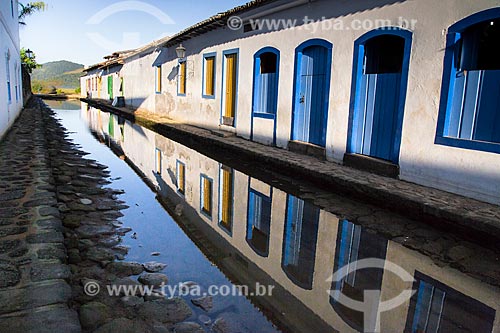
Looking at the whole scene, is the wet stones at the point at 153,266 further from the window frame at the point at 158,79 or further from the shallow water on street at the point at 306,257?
the window frame at the point at 158,79

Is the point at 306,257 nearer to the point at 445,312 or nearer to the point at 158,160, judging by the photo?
the point at 445,312

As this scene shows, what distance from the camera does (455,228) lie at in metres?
4.50

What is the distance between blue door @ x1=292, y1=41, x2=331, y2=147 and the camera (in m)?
8.16

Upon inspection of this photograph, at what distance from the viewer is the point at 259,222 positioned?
4.89 meters

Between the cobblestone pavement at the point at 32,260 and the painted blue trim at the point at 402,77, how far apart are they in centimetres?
545

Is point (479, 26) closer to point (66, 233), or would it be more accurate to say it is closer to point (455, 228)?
point (455, 228)

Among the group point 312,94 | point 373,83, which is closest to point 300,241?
point 373,83

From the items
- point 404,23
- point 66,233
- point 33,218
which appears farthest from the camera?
point 404,23

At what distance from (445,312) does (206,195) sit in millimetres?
4043

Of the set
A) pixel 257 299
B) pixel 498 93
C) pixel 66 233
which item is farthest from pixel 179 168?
pixel 498 93

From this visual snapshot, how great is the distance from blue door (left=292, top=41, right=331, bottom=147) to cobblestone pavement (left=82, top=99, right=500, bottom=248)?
61 centimetres

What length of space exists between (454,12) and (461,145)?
2007 millimetres

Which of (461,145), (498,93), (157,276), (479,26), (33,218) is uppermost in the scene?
(479,26)

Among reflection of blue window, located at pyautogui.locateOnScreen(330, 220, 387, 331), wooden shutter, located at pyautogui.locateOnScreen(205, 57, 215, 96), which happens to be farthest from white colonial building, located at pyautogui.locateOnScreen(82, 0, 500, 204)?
reflection of blue window, located at pyautogui.locateOnScreen(330, 220, 387, 331)
